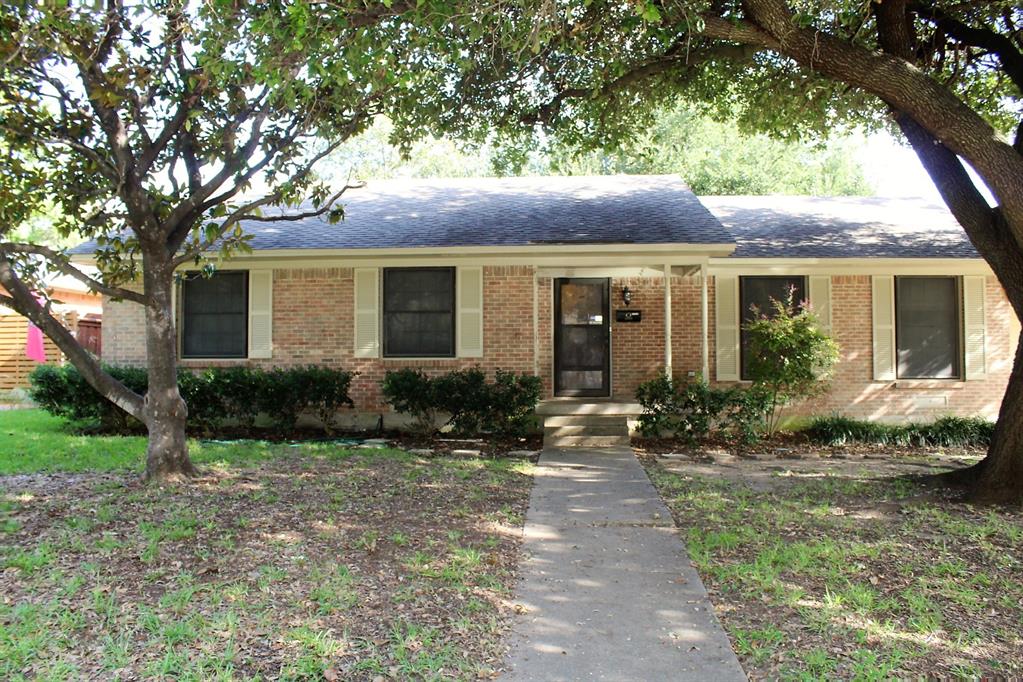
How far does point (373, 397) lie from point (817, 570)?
788 centimetres

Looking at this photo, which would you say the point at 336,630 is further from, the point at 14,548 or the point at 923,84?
the point at 923,84

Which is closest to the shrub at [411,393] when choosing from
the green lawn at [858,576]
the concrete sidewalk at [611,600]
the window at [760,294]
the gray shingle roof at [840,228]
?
the concrete sidewalk at [611,600]

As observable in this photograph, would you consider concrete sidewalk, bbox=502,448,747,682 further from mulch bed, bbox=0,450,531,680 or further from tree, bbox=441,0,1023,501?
tree, bbox=441,0,1023,501

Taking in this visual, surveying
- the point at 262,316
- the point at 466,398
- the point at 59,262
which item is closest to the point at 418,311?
the point at 466,398

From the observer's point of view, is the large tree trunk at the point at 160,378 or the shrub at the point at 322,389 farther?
the shrub at the point at 322,389

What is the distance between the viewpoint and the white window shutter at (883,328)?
11484 millimetres

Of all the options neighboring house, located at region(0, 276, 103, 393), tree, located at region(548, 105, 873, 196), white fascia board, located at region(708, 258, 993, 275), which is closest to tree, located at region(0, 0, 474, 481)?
white fascia board, located at region(708, 258, 993, 275)

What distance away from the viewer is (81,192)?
7.32 m

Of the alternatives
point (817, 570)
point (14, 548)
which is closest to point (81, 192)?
point (14, 548)

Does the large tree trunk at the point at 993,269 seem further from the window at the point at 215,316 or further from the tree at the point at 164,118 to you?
the window at the point at 215,316

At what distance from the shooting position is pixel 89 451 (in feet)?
29.1

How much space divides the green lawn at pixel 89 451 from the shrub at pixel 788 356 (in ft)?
20.0

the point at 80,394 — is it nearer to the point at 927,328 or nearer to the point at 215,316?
the point at 215,316

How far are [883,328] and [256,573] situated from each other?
10353 mm
